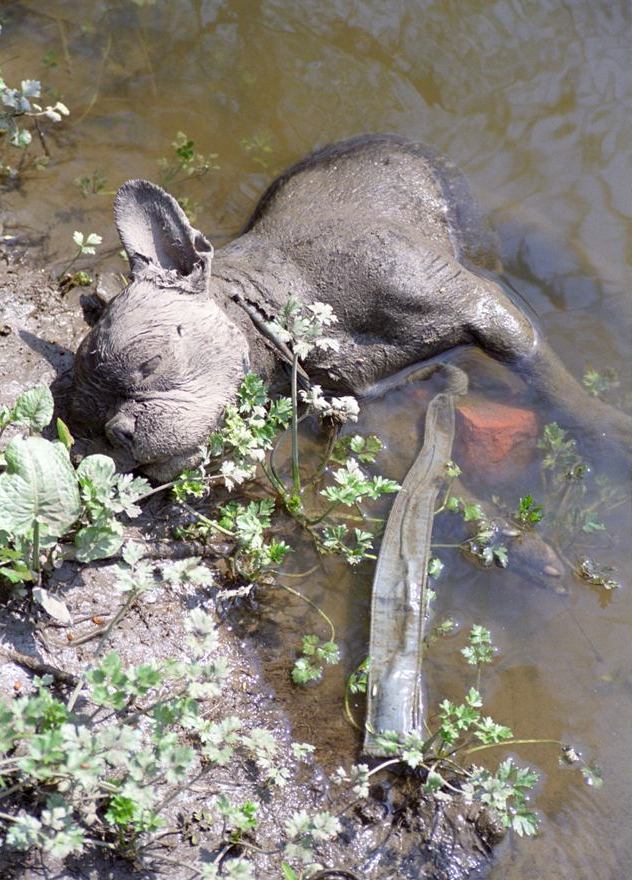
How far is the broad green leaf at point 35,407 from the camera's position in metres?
3.90

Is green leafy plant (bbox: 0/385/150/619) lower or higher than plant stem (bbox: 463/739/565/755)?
higher

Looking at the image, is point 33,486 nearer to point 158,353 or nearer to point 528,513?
point 158,353

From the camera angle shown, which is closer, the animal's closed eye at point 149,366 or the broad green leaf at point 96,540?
the broad green leaf at point 96,540

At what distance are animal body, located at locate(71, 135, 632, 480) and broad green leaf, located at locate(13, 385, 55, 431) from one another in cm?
38

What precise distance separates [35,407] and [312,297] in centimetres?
190

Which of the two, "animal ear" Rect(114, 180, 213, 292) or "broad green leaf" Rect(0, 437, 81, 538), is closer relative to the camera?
"broad green leaf" Rect(0, 437, 81, 538)

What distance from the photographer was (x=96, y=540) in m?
3.76

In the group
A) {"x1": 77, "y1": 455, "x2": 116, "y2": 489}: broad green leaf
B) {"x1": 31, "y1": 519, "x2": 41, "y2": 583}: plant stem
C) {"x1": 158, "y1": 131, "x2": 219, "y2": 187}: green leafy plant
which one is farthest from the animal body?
{"x1": 31, "y1": 519, "x2": 41, "y2": 583}: plant stem

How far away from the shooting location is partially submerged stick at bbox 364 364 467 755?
4082 millimetres

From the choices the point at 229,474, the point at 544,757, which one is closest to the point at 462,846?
the point at 544,757

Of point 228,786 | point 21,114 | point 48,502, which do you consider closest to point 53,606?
point 48,502

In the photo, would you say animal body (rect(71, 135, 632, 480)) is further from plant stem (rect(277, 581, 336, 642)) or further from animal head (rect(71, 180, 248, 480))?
plant stem (rect(277, 581, 336, 642))

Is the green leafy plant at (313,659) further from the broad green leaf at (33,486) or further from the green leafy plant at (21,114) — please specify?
the green leafy plant at (21,114)

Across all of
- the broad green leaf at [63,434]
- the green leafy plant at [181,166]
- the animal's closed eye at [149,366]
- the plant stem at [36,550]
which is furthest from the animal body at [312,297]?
the plant stem at [36,550]
